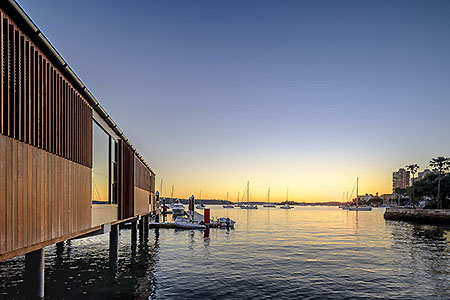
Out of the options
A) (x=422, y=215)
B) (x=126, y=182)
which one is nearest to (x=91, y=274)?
(x=126, y=182)

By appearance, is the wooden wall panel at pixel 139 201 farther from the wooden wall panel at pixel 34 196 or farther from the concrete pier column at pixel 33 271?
the concrete pier column at pixel 33 271

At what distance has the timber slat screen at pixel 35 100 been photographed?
908cm

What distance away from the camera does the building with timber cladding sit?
9.06 metres

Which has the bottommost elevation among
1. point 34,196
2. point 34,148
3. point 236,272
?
point 236,272

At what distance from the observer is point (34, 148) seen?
34.6ft

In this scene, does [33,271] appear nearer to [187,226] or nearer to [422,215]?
[187,226]

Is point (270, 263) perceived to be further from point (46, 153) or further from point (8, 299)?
point (46, 153)

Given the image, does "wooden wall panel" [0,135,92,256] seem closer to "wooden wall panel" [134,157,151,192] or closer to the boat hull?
"wooden wall panel" [134,157,151,192]

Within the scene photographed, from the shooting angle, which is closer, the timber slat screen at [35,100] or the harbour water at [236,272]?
the timber slat screen at [35,100]

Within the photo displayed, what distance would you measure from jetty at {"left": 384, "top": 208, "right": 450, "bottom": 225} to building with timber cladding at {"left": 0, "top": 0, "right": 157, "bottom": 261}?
282 ft

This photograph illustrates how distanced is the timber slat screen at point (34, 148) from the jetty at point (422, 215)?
286 feet

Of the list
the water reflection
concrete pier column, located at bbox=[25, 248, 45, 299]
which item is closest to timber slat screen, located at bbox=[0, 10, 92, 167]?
concrete pier column, located at bbox=[25, 248, 45, 299]

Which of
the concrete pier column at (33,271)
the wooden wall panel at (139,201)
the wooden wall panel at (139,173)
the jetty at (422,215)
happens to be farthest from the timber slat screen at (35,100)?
the jetty at (422,215)

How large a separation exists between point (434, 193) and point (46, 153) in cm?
11110
